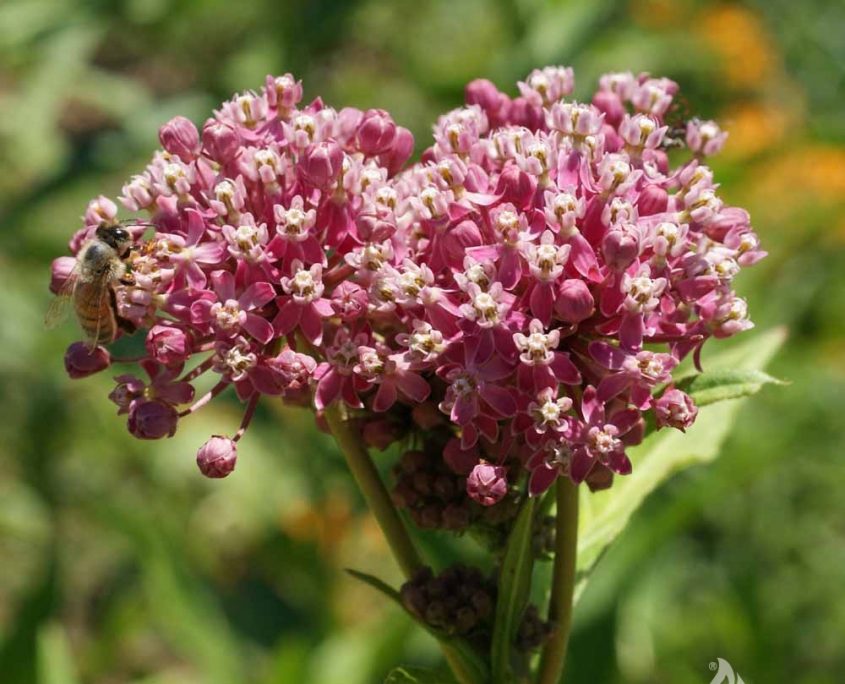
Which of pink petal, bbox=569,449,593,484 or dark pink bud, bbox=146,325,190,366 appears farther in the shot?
dark pink bud, bbox=146,325,190,366

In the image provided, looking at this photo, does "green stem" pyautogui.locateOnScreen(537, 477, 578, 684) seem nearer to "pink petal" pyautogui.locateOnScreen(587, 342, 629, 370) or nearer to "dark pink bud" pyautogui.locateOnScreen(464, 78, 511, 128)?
"pink petal" pyautogui.locateOnScreen(587, 342, 629, 370)

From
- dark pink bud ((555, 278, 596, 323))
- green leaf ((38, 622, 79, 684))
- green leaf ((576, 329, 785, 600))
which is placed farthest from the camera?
green leaf ((38, 622, 79, 684))

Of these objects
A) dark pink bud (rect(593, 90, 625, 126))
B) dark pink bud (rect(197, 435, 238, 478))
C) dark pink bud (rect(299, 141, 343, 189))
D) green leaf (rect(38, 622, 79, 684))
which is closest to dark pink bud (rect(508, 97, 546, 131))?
dark pink bud (rect(593, 90, 625, 126))

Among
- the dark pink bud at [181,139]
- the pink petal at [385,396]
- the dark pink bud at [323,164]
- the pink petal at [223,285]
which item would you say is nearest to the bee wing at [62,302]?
the dark pink bud at [181,139]

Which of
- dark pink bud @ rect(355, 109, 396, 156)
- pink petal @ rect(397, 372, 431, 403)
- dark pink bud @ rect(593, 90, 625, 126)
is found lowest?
pink petal @ rect(397, 372, 431, 403)

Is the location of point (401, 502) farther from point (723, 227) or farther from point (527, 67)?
point (527, 67)

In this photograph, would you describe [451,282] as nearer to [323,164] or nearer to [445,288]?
[445,288]

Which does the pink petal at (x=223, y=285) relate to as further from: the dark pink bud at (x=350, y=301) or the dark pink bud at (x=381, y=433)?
the dark pink bud at (x=381, y=433)
